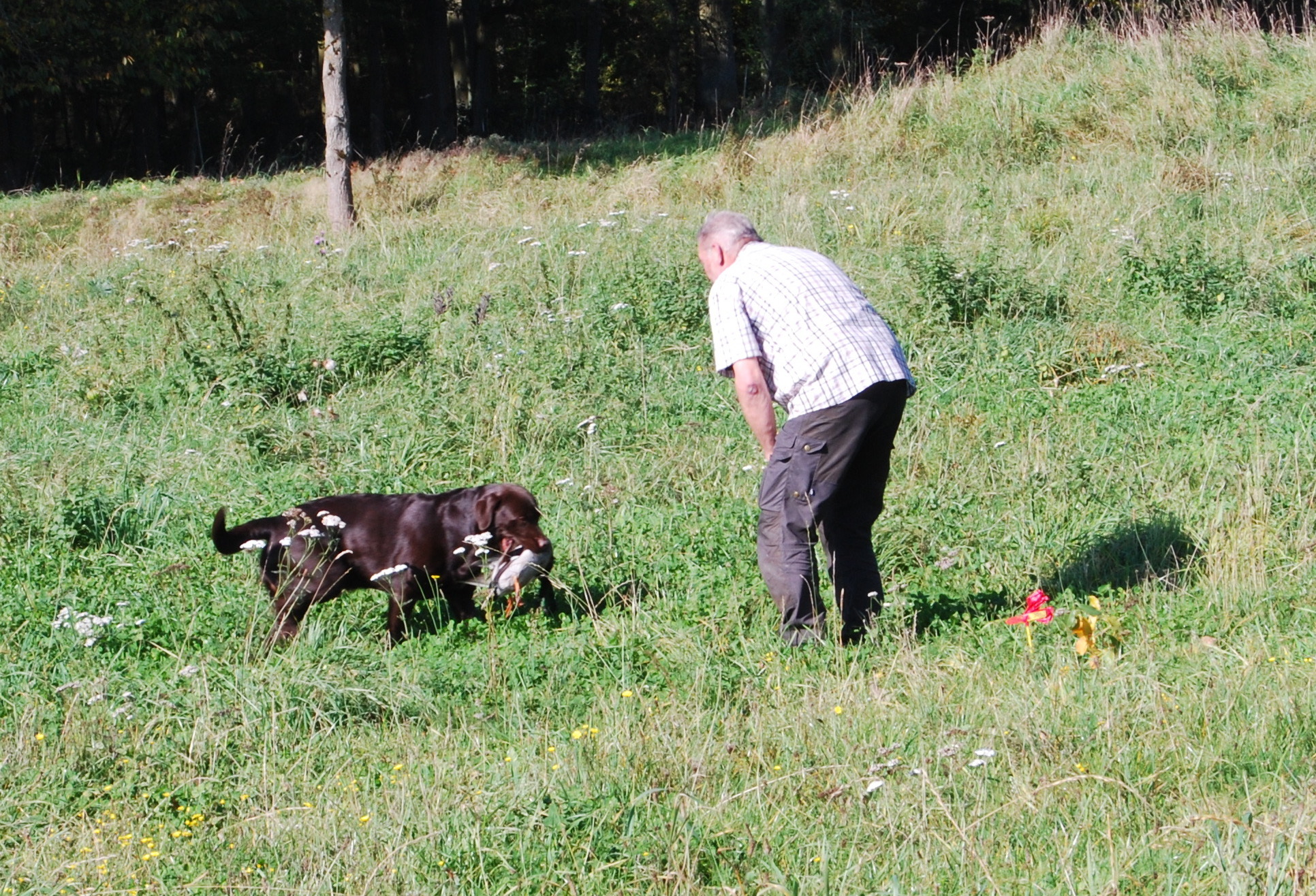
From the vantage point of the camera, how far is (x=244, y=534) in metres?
5.34

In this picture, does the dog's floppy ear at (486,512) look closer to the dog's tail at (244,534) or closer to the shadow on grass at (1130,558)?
the dog's tail at (244,534)

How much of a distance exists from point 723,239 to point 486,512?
5.14ft

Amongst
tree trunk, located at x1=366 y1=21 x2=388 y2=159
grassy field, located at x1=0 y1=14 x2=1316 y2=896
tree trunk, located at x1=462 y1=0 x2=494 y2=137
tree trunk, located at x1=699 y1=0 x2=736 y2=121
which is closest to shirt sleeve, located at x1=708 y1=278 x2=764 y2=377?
grassy field, located at x1=0 y1=14 x2=1316 y2=896

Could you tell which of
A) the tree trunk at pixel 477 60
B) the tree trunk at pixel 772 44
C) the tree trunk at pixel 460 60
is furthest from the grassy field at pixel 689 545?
the tree trunk at pixel 460 60

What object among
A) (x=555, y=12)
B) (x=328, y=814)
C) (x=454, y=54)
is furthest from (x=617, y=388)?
(x=555, y=12)

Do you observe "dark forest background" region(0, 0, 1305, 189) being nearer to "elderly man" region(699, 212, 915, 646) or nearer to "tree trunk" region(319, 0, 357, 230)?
"tree trunk" region(319, 0, 357, 230)

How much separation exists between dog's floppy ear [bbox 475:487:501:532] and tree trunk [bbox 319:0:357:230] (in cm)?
761

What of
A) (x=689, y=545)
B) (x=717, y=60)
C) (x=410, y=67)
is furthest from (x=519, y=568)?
(x=410, y=67)

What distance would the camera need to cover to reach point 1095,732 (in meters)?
3.60

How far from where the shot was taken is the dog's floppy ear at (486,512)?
525 centimetres

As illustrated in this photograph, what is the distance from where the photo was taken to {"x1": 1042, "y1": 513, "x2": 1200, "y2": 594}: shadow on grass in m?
5.19

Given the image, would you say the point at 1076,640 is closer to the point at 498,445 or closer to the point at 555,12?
the point at 498,445

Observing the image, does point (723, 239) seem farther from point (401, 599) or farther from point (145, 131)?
point (145, 131)

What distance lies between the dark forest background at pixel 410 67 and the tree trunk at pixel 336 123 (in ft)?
17.0
